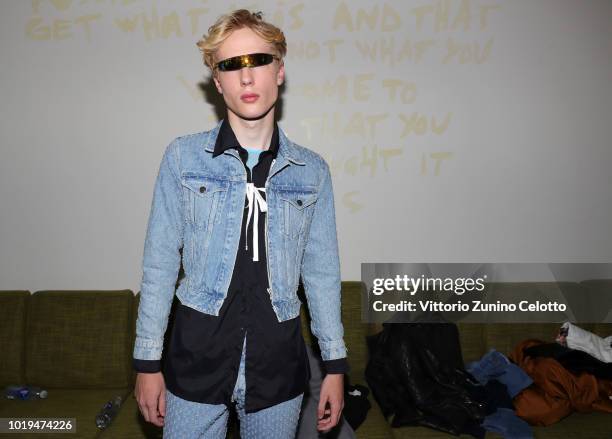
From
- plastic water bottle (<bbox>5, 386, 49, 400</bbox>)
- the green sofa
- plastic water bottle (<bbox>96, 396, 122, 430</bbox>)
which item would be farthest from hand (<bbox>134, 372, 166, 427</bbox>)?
plastic water bottle (<bbox>5, 386, 49, 400</bbox>)

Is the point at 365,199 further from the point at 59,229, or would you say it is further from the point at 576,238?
the point at 59,229

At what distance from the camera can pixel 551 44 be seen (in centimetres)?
314

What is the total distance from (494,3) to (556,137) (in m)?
0.92

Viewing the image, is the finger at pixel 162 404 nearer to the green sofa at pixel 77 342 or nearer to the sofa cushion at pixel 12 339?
the green sofa at pixel 77 342

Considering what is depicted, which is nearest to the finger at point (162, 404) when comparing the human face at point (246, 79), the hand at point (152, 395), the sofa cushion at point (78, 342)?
the hand at point (152, 395)

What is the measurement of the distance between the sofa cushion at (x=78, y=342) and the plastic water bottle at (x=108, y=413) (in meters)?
0.21

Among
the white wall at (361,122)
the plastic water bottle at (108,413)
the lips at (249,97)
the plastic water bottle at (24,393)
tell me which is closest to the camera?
the lips at (249,97)

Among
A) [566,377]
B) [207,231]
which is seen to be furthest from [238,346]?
[566,377]

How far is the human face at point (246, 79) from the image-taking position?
147 centimetres

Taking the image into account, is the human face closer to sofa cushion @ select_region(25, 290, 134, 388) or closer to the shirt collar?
the shirt collar

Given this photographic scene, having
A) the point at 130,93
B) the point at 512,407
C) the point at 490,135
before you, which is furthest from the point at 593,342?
the point at 130,93

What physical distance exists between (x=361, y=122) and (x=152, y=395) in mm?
2160

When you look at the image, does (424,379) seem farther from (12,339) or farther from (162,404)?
(12,339)

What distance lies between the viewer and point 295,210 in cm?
154
